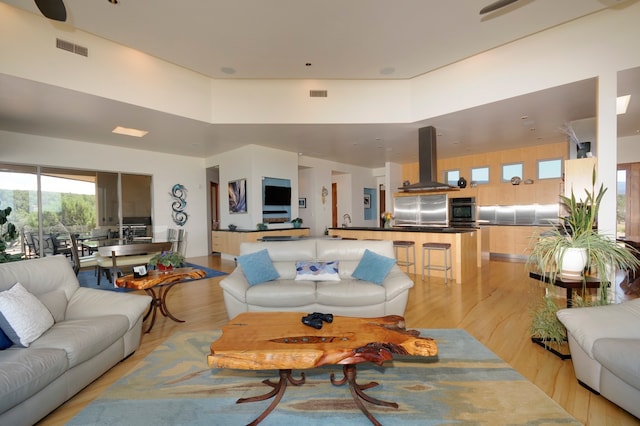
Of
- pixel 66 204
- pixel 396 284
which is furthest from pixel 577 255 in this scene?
pixel 66 204

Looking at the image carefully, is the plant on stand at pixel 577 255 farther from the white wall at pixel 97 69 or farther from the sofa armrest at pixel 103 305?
the white wall at pixel 97 69

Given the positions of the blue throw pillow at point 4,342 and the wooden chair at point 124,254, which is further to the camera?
the wooden chair at point 124,254

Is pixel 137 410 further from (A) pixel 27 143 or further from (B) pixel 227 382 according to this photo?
(A) pixel 27 143

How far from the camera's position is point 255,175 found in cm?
721

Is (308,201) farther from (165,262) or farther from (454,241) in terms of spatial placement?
(165,262)

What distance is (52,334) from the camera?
201 cm

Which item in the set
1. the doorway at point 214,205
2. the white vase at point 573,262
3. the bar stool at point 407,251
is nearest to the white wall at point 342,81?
the white vase at point 573,262

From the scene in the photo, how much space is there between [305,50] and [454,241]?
4121 mm

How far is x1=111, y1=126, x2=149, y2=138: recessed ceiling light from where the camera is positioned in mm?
5965

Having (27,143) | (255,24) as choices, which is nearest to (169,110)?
(255,24)

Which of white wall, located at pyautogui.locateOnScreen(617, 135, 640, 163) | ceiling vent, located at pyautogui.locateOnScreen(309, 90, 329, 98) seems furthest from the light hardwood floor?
white wall, located at pyautogui.locateOnScreen(617, 135, 640, 163)

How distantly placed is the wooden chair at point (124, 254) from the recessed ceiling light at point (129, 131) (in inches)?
95.5

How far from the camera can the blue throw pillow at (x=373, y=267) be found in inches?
128

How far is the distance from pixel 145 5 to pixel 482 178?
344 inches
